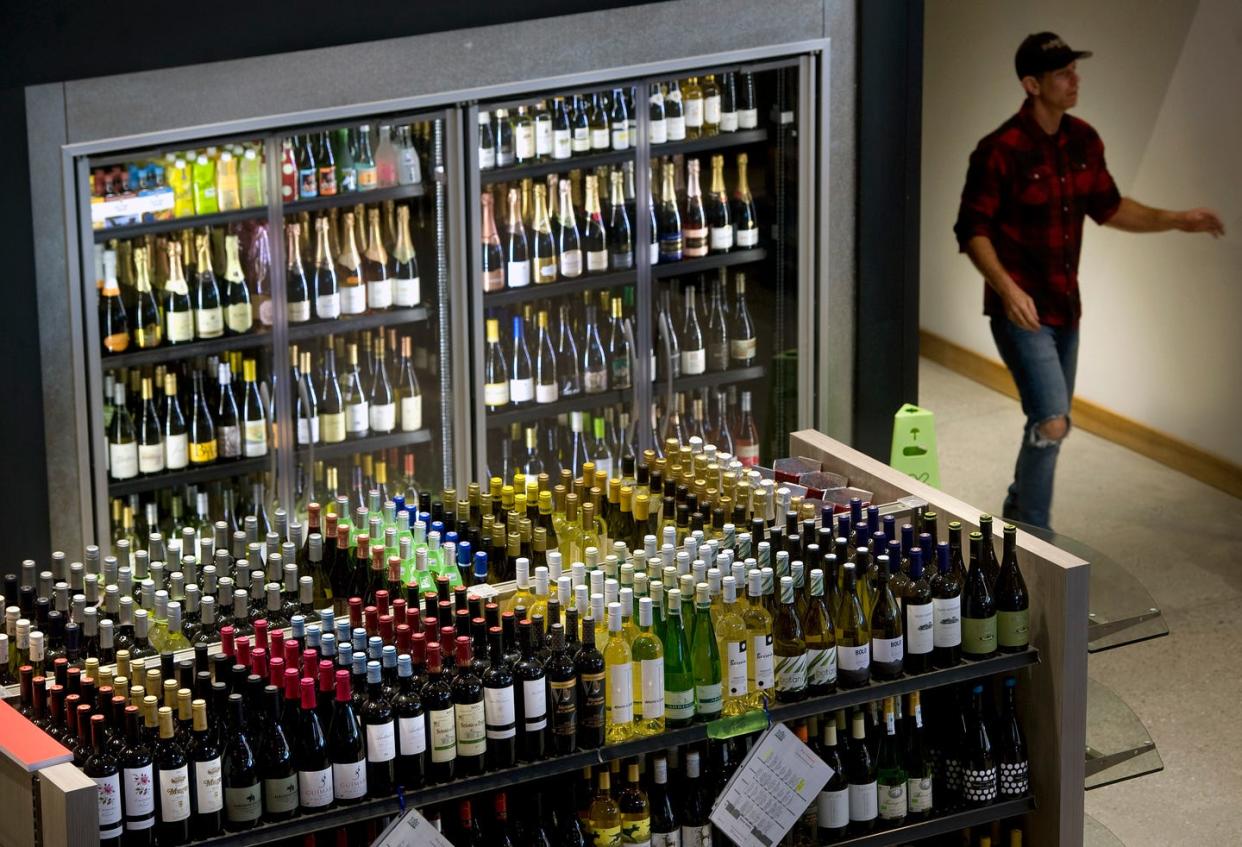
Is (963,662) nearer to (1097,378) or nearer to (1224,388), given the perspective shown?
(1224,388)

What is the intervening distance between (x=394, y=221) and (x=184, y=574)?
2.47m

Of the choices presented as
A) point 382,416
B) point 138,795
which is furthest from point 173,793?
point 382,416

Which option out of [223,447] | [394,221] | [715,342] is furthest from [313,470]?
[715,342]

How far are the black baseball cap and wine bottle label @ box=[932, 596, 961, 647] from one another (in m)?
3.89

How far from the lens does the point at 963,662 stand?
13.4 feet

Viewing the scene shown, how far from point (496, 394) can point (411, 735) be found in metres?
3.07

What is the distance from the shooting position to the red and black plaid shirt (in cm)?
723

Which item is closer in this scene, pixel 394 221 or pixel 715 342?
pixel 394 221

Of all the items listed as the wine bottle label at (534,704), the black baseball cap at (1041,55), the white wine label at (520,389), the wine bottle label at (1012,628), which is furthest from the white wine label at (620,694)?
the black baseball cap at (1041,55)

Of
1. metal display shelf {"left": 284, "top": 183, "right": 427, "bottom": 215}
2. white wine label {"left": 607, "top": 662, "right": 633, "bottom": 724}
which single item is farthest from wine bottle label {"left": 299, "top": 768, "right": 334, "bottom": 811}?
metal display shelf {"left": 284, "top": 183, "right": 427, "bottom": 215}

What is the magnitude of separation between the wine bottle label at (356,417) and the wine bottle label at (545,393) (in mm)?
628

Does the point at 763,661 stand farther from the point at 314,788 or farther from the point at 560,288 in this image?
the point at 560,288

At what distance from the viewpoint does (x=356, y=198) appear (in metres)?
6.03

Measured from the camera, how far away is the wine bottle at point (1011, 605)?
4.10m
